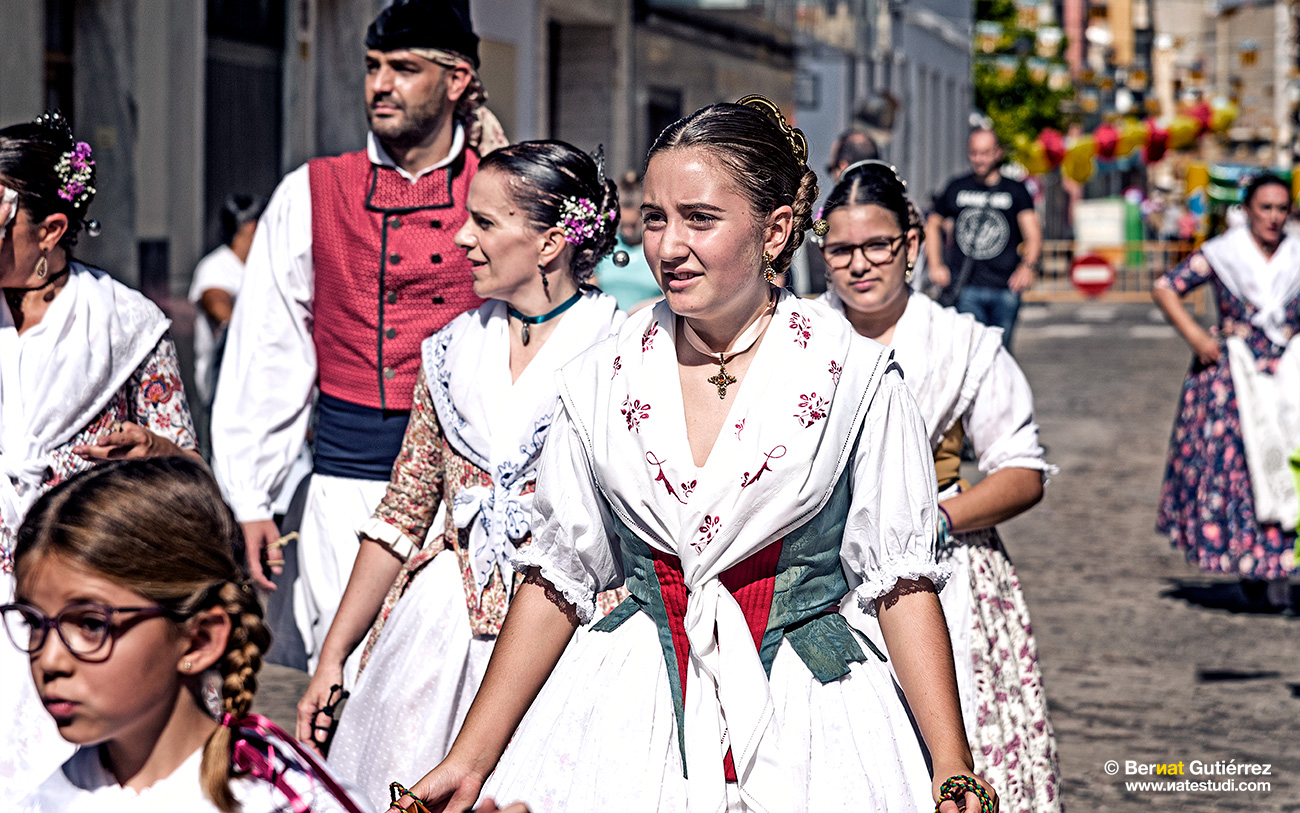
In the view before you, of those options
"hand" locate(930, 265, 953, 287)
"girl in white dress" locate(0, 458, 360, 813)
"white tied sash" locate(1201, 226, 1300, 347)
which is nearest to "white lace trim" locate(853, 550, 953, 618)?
"girl in white dress" locate(0, 458, 360, 813)

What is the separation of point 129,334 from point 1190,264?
6220 mm

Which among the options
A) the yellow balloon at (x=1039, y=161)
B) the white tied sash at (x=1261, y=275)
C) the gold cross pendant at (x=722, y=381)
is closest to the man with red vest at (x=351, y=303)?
the gold cross pendant at (x=722, y=381)

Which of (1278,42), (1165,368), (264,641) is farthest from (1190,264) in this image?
(1278,42)

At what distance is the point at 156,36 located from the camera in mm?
9930

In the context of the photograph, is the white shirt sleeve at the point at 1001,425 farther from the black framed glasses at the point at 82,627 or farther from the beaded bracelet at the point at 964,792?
the black framed glasses at the point at 82,627

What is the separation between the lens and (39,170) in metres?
3.55

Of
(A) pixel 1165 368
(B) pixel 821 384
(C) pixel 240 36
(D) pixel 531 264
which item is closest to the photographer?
(B) pixel 821 384

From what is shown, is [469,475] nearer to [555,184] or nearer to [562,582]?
[555,184]

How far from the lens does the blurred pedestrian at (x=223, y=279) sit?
868cm

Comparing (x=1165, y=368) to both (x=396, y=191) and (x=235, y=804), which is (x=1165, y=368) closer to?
(x=396, y=191)

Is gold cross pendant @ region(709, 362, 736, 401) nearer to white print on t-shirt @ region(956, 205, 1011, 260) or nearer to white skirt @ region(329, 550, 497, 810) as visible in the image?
white skirt @ region(329, 550, 497, 810)

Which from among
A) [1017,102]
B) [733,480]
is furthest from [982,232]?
[1017,102]

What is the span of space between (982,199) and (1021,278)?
26.0 inches

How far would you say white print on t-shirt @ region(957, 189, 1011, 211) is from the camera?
13.4 metres
